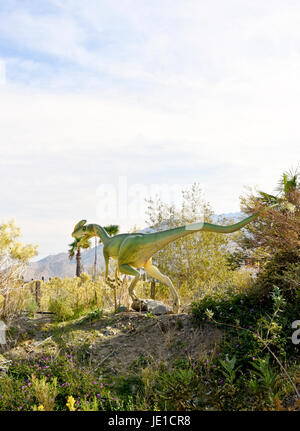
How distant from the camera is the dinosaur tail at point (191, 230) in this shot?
761 centimetres

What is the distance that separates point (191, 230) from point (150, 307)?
94.1 inches

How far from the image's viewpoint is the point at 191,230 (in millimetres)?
7988

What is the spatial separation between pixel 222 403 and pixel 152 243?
3.73 m

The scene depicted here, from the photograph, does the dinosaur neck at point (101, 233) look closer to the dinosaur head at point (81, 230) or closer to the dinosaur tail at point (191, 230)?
the dinosaur head at point (81, 230)

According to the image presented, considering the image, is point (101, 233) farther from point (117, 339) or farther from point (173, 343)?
point (173, 343)

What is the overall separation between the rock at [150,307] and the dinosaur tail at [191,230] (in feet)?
4.89

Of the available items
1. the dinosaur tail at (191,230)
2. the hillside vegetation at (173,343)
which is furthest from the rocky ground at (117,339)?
the dinosaur tail at (191,230)

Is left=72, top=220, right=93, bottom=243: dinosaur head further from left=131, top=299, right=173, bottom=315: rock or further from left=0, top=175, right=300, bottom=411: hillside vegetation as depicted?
left=131, top=299, right=173, bottom=315: rock

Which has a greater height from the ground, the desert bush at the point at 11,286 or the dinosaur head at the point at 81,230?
the dinosaur head at the point at 81,230

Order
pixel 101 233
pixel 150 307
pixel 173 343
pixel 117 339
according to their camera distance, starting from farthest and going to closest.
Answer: pixel 101 233
pixel 150 307
pixel 117 339
pixel 173 343

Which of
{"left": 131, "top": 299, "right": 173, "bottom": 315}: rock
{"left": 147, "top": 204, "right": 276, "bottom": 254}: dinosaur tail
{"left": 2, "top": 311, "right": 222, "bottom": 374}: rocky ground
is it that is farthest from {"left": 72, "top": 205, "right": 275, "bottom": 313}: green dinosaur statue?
{"left": 2, "top": 311, "right": 222, "bottom": 374}: rocky ground

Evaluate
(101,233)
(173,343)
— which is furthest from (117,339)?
(101,233)
